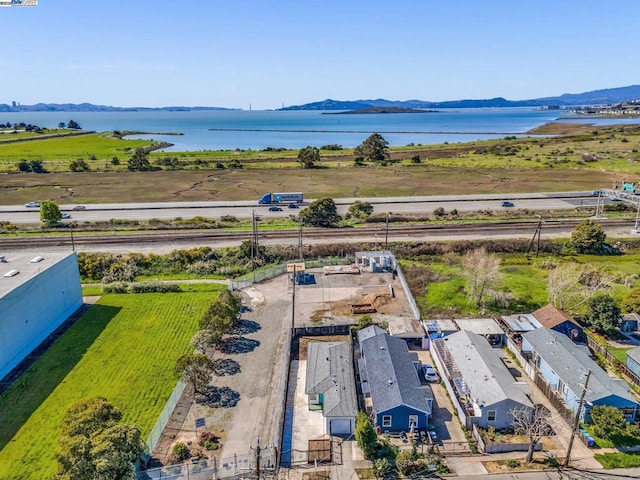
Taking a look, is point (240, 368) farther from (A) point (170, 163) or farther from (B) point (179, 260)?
(A) point (170, 163)

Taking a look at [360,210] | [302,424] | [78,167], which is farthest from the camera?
[78,167]

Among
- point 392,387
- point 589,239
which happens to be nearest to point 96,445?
point 392,387

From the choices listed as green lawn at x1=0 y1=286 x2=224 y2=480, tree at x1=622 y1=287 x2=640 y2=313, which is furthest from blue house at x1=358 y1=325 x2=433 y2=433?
tree at x1=622 y1=287 x2=640 y2=313

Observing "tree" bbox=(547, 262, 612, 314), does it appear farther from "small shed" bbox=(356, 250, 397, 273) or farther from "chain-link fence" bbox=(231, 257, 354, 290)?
"chain-link fence" bbox=(231, 257, 354, 290)

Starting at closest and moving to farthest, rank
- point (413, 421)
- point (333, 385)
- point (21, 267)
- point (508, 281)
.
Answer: point (413, 421) → point (333, 385) → point (21, 267) → point (508, 281)

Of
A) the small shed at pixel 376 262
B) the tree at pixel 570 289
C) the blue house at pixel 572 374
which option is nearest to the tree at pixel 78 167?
the small shed at pixel 376 262

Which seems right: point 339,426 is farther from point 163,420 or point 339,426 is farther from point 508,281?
point 508,281
